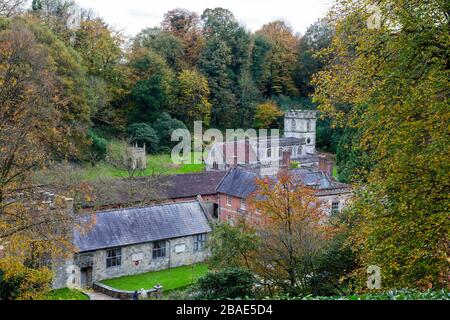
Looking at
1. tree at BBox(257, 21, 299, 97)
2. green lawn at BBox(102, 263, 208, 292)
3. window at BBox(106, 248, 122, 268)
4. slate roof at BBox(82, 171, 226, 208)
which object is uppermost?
tree at BBox(257, 21, 299, 97)

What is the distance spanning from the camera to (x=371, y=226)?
12883 millimetres

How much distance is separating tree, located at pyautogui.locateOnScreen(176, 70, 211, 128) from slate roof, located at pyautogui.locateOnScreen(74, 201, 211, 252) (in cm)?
3082

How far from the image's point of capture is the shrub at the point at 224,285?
53.6ft

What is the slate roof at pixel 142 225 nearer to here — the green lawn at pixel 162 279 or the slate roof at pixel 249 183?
the green lawn at pixel 162 279

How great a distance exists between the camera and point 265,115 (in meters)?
63.7

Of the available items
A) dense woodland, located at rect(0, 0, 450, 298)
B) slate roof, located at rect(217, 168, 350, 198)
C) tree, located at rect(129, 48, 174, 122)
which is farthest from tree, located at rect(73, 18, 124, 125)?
slate roof, located at rect(217, 168, 350, 198)

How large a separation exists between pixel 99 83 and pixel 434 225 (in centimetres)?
4180

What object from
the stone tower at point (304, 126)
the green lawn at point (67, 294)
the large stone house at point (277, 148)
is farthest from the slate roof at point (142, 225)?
the stone tower at point (304, 126)


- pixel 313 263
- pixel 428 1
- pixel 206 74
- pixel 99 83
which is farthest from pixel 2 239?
pixel 206 74

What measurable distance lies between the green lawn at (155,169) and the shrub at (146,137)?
4.09 ft

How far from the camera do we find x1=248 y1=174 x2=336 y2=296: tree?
59.5 feet

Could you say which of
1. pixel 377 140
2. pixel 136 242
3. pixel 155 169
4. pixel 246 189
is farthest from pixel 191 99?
pixel 377 140

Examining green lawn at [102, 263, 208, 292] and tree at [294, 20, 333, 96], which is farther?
tree at [294, 20, 333, 96]

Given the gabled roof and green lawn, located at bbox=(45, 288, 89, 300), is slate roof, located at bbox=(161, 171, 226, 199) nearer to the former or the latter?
the gabled roof
